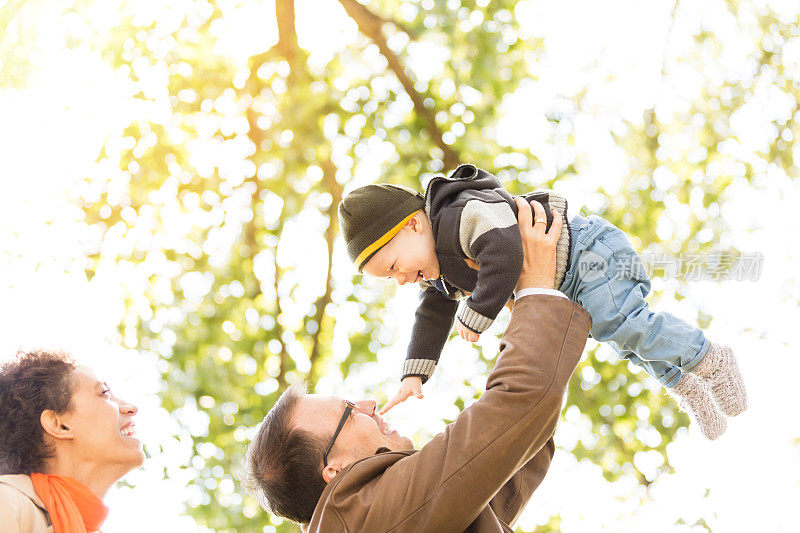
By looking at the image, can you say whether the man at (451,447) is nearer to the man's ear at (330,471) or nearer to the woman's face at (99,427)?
the man's ear at (330,471)

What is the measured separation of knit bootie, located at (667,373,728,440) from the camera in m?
1.75

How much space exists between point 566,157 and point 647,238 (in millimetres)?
557

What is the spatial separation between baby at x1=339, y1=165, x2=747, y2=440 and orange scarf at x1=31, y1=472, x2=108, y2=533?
0.71 m

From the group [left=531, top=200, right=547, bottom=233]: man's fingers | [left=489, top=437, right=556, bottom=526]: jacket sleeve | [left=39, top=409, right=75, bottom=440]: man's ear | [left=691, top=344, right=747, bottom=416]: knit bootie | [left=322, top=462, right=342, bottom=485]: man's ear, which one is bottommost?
[left=489, top=437, right=556, bottom=526]: jacket sleeve

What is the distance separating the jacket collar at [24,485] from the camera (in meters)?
1.73

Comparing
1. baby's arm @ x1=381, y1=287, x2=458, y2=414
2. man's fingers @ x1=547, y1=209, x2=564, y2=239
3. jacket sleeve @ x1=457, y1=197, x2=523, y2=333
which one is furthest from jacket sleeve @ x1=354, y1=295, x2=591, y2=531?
baby's arm @ x1=381, y1=287, x2=458, y2=414

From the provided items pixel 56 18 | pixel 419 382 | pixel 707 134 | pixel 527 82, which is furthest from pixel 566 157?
pixel 56 18

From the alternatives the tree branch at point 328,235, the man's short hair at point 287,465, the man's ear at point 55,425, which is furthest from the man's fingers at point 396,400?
the tree branch at point 328,235

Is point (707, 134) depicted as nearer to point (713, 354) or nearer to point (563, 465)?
point (563, 465)

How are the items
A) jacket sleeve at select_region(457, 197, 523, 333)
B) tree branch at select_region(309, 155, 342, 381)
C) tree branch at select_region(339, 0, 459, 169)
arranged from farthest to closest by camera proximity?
1. tree branch at select_region(309, 155, 342, 381)
2. tree branch at select_region(339, 0, 459, 169)
3. jacket sleeve at select_region(457, 197, 523, 333)

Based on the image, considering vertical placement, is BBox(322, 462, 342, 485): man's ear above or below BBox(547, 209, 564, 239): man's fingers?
below

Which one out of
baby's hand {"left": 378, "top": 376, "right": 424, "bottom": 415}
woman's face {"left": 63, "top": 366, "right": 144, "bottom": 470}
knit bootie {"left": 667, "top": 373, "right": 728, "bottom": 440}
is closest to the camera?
knit bootie {"left": 667, "top": 373, "right": 728, "bottom": 440}

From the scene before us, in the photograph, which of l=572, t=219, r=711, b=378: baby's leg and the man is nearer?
the man

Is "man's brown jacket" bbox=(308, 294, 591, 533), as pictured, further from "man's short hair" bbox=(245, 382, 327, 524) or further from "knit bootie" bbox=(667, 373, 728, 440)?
"knit bootie" bbox=(667, 373, 728, 440)
